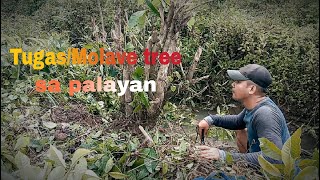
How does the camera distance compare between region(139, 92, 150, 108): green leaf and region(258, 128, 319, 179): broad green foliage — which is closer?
region(258, 128, 319, 179): broad green foliage

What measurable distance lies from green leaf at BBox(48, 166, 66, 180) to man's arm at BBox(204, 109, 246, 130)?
84 centimetres

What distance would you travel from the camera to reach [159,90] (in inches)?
57.5

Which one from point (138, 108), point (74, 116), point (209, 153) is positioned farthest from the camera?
point (74, 116)

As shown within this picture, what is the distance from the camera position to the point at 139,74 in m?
1.45

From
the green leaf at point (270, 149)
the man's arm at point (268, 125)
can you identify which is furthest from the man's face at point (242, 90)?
the green leaf at point (270, 149)

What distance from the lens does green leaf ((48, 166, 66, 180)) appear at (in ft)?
2.66

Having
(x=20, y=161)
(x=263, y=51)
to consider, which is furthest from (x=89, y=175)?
(x=263, y=51)

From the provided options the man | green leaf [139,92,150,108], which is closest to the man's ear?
the man

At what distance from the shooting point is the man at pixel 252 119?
114 centimetres

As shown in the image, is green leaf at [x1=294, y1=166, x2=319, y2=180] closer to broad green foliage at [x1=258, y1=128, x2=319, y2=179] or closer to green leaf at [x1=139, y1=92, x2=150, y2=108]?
broad green foliage at [x1=258, y1=128, x2=319, y2=179]

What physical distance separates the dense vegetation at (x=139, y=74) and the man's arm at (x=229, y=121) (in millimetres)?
182

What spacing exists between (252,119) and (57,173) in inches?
29.2

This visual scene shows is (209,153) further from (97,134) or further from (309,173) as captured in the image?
(97,134)

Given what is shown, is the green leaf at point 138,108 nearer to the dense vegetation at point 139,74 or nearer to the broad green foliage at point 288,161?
the dense vegetation at point 139,74
